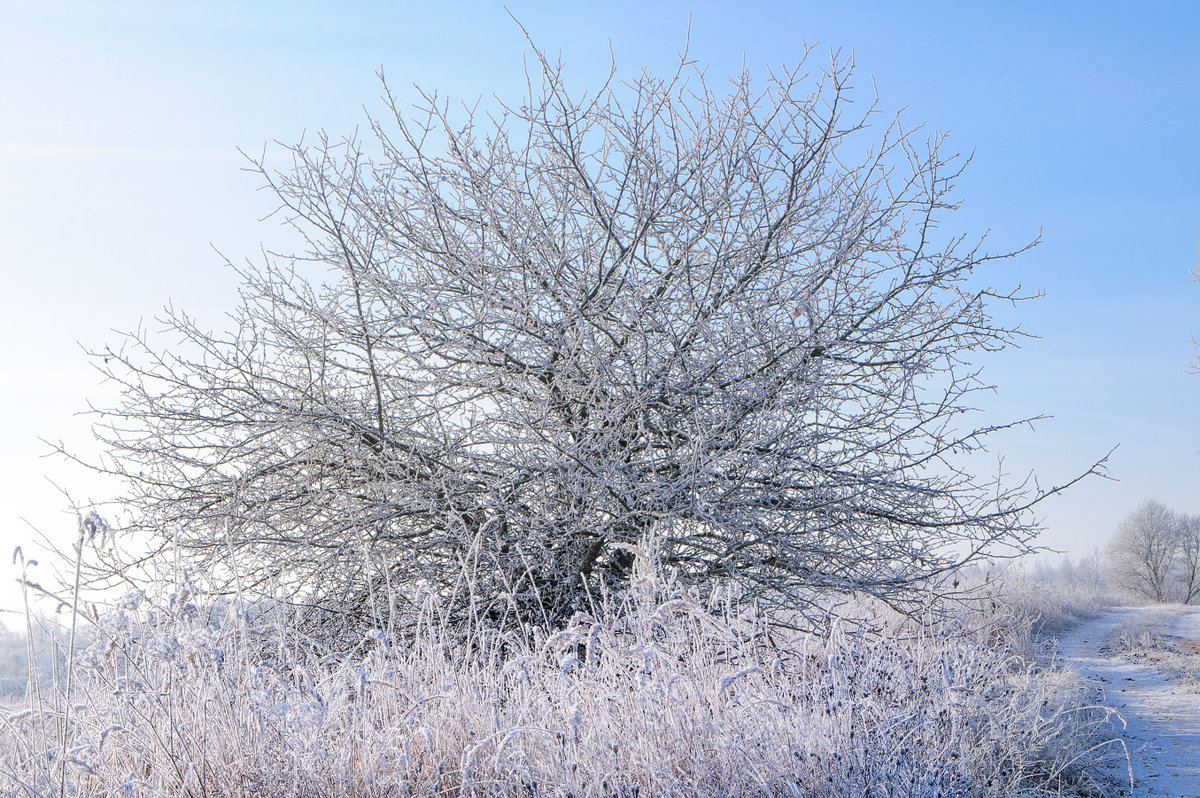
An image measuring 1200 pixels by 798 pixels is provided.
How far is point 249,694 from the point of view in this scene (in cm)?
343

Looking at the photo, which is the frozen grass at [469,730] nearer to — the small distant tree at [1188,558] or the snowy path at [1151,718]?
the snowy path at [1151,718]

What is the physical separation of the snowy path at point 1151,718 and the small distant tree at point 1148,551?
105 feet

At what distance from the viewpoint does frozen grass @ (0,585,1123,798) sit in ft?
10.3

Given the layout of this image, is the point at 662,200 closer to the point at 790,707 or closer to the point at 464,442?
the point at 464,442

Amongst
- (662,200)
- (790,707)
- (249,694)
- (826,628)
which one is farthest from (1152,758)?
(249,694)

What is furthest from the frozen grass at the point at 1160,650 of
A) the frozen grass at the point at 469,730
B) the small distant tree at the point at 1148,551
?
the small distant tree at the point at 1148,551

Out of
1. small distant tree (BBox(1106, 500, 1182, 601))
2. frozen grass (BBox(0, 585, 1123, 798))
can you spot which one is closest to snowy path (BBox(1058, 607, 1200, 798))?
frozen grass (BBox(0, 585, 1123, 798))

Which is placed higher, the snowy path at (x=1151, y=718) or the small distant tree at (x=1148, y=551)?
the snowy path at (x=1151, y=718)

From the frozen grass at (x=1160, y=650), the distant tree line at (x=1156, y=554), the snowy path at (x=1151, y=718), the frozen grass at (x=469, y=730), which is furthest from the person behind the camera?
the distant tree line at (x=1156, y=554)

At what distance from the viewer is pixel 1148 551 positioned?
40219mm

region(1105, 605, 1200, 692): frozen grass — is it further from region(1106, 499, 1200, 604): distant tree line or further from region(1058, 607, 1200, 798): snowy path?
region(1106, 499, 1200, 604): distant tree line

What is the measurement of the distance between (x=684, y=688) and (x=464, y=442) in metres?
2.87

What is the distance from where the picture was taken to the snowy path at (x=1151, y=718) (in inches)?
222

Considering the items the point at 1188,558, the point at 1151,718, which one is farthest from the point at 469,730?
the point at 1188,558
